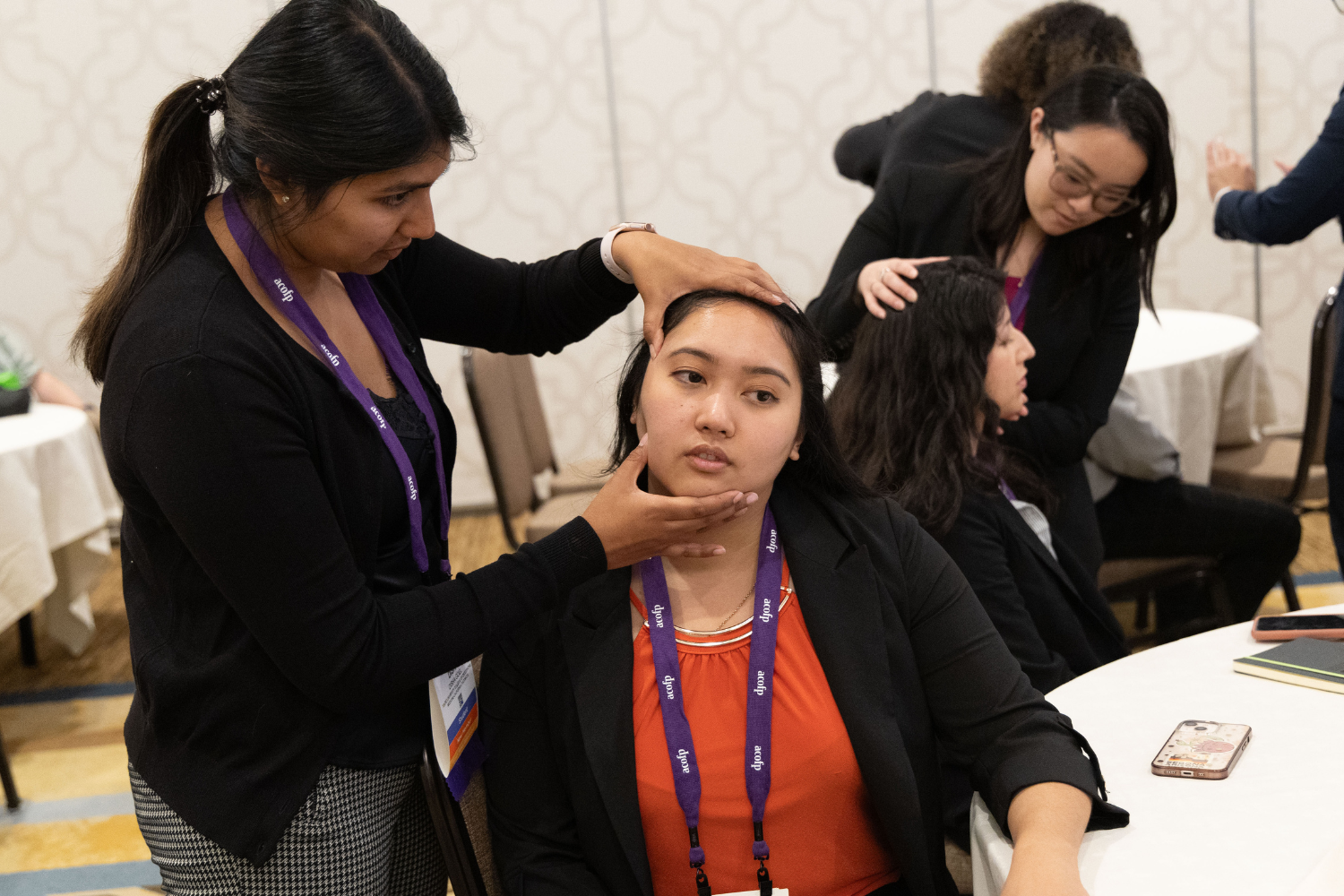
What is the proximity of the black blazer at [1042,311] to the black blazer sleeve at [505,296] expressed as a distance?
0.79 metres

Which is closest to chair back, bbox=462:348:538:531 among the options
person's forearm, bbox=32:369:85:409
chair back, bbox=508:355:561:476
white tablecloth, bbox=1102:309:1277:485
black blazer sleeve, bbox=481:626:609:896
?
chair back, bbox=508:355:561:476

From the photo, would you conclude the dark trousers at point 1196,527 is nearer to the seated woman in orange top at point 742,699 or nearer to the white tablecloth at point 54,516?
the seated woman in orange top at point 742,699

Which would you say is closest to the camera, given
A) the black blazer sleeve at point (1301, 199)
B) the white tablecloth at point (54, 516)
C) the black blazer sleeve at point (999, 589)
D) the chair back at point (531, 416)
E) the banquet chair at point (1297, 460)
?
the black blazer sleeve at point (999, 589)

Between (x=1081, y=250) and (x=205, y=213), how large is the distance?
1.70 meters

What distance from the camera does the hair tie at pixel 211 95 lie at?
1.17m

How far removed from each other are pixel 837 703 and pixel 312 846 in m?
0.60

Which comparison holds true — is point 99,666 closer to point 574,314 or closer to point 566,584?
point 574,314

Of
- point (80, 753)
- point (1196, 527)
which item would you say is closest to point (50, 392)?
point (80, 753)

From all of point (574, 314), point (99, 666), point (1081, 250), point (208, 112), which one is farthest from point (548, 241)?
point (208, 112)

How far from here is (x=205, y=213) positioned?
120 centimetres

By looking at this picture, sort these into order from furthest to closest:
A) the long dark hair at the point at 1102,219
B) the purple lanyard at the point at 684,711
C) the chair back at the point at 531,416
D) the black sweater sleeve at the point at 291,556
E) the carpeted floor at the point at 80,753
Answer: the chair back at the point at 531,416 → the carpeted floor at the point at 80,753 → the long dark hair at the point at 1102,219 → the purple lanyard at the point at 684,711 → the black sweater sleeve at the point at 291,556

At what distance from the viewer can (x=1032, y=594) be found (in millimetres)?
1939

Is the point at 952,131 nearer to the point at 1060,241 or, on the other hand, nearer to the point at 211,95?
the point at 1060,241

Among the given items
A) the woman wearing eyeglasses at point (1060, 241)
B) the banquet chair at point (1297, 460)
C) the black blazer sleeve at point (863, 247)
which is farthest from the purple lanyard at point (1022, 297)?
the banquet chair at point (1297, 460)
